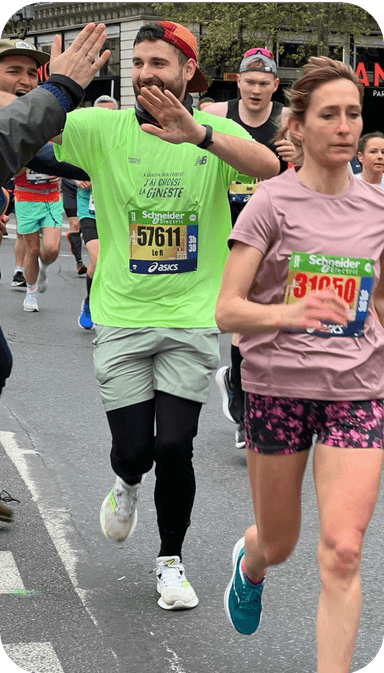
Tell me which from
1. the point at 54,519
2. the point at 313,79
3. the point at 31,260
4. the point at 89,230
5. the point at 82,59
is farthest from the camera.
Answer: the point at 31,260

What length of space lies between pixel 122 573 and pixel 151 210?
147 centimetres

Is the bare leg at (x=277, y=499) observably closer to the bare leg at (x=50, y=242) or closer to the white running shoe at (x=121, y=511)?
the white running shoe at (x=121, y=511)

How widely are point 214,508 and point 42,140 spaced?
293 cm

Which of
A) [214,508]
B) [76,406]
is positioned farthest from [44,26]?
[214,508]

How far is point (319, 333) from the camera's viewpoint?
3.48m

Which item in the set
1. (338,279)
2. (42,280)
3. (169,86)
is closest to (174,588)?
(338,279)

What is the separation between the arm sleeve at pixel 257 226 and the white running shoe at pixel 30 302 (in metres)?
8.55

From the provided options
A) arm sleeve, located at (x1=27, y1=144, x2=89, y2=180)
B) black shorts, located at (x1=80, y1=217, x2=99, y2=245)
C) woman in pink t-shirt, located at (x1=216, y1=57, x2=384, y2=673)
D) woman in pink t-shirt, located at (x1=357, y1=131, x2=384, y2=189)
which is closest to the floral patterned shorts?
woman in pink t-shirt, located at (x1=216, y1=57, x2=384, y2=673)

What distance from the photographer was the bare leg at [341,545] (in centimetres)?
322

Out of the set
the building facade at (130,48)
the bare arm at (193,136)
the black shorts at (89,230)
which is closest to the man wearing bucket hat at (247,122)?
the bare arm at (193,136)

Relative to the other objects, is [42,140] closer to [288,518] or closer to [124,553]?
[288,518]

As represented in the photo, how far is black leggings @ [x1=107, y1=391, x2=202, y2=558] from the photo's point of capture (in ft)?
14.1

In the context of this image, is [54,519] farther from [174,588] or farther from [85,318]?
[85,318]

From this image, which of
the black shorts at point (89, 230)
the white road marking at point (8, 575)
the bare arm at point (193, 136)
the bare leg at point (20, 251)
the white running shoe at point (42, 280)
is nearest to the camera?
the bare arm at point (193, 136)
